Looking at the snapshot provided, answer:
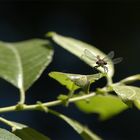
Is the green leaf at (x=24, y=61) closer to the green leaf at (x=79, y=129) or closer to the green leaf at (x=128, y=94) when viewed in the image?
the green leaf at (x=79, y=129)

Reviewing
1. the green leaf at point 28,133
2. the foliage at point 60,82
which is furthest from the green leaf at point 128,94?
the green leaf at point 28,133

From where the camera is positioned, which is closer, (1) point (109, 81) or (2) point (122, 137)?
(1) point (109, 81)

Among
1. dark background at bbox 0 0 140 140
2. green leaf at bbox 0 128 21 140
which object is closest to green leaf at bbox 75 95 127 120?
green leaf at bbox 0 128 21 140

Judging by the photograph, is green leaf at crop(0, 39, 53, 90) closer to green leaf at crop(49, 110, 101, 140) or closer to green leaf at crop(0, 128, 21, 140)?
green leaf at crop(49, 110, 101, 140)

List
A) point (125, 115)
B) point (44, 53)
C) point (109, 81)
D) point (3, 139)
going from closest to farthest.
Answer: point (3, 139)
point (109, 81)
point (44, 53)
point (125, 115)

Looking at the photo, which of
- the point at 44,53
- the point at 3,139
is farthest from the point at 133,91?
the point at 44,53

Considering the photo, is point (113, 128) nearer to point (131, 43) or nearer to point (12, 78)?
point (131, 43)

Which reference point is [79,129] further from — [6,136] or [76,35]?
[76,35]
